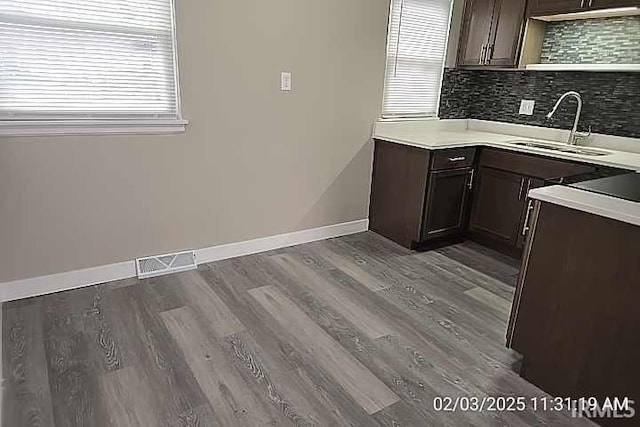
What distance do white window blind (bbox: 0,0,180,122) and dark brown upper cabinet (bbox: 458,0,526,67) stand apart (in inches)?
95.1

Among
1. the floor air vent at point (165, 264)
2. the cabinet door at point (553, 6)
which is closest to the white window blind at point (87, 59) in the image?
the floor air vent at point (165, 264)

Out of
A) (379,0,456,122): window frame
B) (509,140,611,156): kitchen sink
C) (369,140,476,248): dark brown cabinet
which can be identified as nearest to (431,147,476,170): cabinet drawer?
(369,140,476,248): dark brown cabinet

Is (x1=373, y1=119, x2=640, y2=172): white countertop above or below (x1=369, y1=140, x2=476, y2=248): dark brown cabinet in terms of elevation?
above

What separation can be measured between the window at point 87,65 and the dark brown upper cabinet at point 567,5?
252cm

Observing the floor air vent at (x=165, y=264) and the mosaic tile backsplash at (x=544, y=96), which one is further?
the mosaic tile backsplash at (x=544, y=96)

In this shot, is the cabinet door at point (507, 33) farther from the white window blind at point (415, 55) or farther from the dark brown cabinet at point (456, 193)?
the dark brown cabinet at point (456, 193)

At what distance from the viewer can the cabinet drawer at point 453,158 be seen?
123 inches

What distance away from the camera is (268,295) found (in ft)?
8.53

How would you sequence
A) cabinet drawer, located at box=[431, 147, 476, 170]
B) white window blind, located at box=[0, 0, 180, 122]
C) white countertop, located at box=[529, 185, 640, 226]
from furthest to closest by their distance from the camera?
cabinet drawer, located at box=[431, 147, 476, 170], white window blind, located at box=[0, 0, 180, 122], white countertop, located at box=[529, 185, 640, 226]

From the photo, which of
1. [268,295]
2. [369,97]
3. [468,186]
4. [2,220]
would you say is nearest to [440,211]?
[468,186]

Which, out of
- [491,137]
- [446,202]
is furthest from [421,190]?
[491,137]

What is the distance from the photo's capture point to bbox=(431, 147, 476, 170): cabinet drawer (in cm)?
313

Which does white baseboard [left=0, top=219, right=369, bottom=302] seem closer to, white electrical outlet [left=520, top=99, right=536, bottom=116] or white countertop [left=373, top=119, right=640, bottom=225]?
white countertop [left=373, top=119, right=640, bottom=225]

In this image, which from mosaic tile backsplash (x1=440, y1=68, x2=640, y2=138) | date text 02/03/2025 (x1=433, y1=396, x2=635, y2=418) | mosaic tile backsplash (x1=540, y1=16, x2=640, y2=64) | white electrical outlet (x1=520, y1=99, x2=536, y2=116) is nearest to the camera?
date text 02/03/2025 (x1=433, y1=396, x2=635, y2=418)
